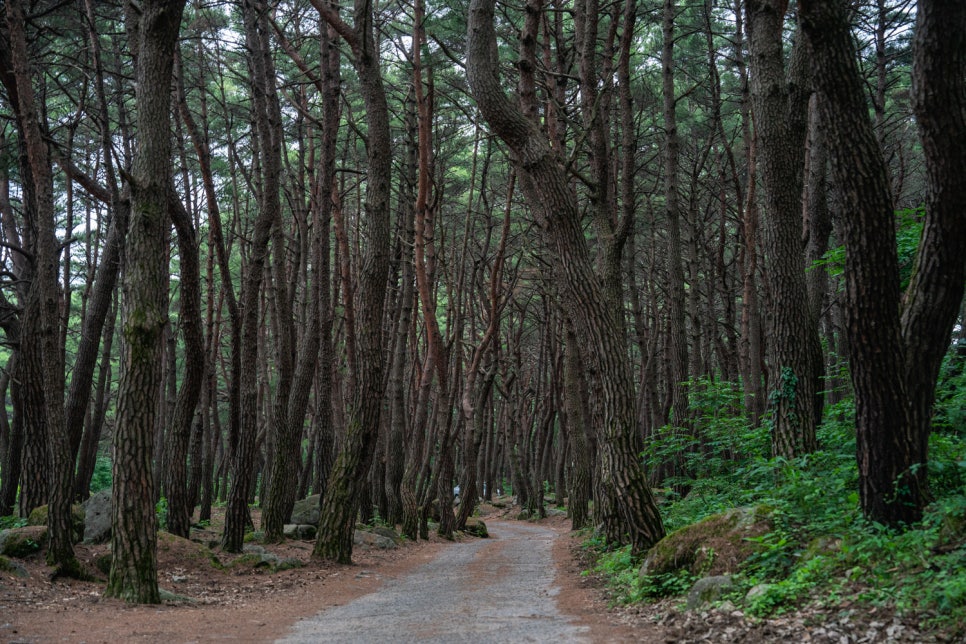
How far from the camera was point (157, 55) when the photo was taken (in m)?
7.78

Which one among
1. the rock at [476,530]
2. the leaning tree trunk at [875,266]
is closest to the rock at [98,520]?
the leaning tree trunk at [875,266]

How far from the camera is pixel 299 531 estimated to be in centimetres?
1428

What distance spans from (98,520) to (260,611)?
485cm

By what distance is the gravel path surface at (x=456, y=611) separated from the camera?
18.0 feet

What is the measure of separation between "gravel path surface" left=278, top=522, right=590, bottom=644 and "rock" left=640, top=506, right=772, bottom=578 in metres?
1.18

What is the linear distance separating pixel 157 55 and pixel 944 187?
24.8 feet

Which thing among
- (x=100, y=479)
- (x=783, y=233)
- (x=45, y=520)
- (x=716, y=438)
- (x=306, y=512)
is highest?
(x=783, y=233)

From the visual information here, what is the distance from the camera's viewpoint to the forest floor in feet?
15.7

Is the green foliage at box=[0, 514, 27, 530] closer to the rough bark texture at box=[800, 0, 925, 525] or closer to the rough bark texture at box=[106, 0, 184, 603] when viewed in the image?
the rough bark texture at box=[106, 0, 184, 603]

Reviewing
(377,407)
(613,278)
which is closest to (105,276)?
(377,407)

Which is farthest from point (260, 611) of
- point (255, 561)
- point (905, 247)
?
point (905, 247)

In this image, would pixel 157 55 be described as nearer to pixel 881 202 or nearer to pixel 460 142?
pixel 881 202

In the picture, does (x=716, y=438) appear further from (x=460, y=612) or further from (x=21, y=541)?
(x=21, y=541)

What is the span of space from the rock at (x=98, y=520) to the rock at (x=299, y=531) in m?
3.59
